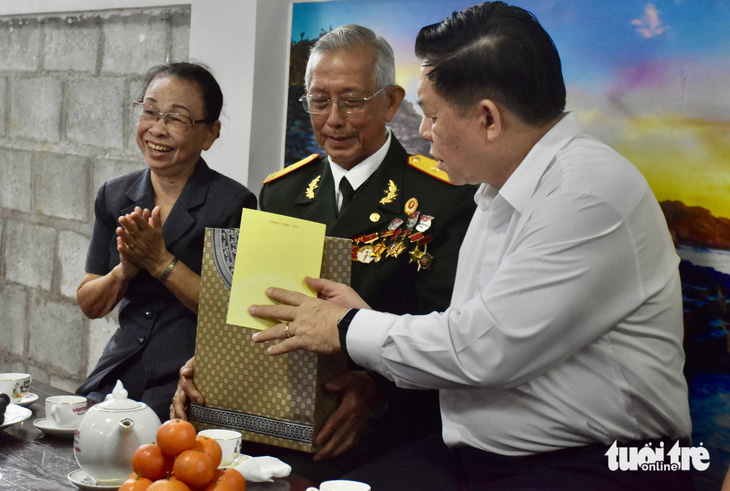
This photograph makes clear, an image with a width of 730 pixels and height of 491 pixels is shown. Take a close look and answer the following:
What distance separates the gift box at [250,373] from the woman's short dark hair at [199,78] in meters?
0.81

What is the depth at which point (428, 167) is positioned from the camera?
2090mm

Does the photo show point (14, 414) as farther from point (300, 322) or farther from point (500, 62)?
point (500, 62)

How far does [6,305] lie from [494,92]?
3.52 meters

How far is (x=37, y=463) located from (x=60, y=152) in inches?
104

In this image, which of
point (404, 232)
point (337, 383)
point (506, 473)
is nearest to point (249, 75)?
point (404, 232)

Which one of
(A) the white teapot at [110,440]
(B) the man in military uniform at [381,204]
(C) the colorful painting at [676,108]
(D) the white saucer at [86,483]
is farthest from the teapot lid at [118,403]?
(C) the colorful painting at [676,108]

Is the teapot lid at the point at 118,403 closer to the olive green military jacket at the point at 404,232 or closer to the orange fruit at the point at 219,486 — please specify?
the orange fruit at the point at 219,486

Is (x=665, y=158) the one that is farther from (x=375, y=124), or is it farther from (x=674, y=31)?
(x=375, y=124)

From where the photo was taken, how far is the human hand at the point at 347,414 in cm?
167

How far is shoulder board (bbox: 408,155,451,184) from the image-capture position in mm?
2037

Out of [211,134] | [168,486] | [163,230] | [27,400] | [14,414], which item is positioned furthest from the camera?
[211,134]

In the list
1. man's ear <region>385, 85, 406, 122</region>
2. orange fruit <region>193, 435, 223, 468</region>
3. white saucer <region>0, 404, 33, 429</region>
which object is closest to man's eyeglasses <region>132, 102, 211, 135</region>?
man's ear <region>385, 85, 406, 122</region>

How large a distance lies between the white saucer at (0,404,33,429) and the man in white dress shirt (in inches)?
24.4

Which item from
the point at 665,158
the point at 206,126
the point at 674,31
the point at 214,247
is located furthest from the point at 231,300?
the point at 674,31
